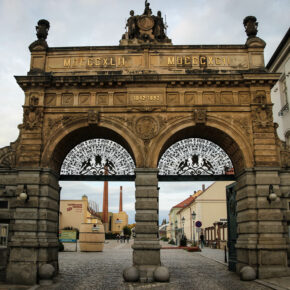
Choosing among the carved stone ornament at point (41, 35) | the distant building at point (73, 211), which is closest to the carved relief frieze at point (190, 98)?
the carved stone ornament at point (41, 35)

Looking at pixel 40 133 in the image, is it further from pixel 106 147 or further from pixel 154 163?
pixel 154 163

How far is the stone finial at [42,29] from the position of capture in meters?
15.9

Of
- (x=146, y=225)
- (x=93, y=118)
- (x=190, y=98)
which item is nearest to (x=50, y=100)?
(x=93, y=118)

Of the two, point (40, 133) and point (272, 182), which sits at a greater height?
point (40, 133)

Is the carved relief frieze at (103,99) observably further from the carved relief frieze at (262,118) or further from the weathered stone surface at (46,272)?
the weathered stone surface at (46,272)

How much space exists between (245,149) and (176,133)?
2.81 m

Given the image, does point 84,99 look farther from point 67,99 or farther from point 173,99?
point 173,99

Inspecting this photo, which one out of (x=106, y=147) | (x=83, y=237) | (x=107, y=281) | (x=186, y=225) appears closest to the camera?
(x=107, y=281)

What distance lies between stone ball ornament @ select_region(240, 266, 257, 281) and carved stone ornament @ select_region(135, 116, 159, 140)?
6020 millimetres

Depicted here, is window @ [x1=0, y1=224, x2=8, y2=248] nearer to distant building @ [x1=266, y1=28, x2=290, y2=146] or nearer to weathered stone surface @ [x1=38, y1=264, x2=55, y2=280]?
weathered stone surface @ [x1=38, y1=264, x2=55, y2=280]

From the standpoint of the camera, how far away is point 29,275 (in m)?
13.2

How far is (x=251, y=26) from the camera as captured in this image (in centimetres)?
1587

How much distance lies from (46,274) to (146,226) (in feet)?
12.9

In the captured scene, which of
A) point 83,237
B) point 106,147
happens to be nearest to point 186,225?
point 83,237
